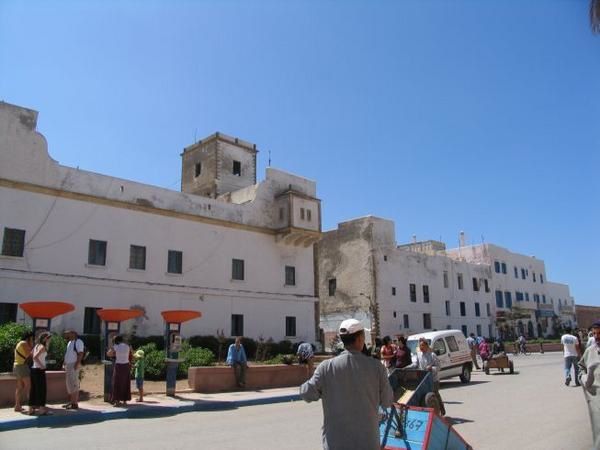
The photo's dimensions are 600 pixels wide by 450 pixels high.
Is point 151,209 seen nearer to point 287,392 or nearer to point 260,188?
point 260,188

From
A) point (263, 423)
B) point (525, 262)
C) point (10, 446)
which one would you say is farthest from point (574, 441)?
point (525, 262)

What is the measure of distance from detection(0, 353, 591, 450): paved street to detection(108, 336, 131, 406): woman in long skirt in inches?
59.3

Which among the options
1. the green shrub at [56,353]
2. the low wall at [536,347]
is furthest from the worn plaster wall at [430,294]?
the green shrub at [56,353]

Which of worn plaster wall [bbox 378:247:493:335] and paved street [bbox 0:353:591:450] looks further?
worn plaster wall [bbox 378:247:493:335]

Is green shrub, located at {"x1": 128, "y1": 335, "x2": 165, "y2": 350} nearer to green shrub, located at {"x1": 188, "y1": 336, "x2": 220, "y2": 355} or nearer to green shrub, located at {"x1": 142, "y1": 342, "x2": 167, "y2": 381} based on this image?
green shrub, located at {"x1": 188, "y1": 336, "x2": 220, "y2": 355}

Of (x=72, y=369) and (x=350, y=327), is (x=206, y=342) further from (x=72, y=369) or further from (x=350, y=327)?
(x=350, y=327)

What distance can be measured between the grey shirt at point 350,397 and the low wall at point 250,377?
40.3ft

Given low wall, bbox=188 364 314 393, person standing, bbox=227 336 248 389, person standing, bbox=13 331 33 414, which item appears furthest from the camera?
person standing, bbox=227 336 248 389

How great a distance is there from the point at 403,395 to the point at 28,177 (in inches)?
834

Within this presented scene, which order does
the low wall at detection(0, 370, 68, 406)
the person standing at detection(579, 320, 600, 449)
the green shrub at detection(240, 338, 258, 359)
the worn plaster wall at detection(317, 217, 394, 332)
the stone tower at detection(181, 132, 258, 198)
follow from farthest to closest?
the worn plaster wall at detection(317, 217, 394, 332), the stone tower at detection(181, 132, 258, 198), the green shrub at detection(240, 338, 258, 359), the low wall at detection(0, 370, 68, 406), the person standing at detection(579, 320, 600, 449)

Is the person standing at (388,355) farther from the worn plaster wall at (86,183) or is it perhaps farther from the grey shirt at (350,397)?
the worn plaster wall at (86,183)

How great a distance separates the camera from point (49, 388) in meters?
12.6

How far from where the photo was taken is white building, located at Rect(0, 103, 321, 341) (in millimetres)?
22828

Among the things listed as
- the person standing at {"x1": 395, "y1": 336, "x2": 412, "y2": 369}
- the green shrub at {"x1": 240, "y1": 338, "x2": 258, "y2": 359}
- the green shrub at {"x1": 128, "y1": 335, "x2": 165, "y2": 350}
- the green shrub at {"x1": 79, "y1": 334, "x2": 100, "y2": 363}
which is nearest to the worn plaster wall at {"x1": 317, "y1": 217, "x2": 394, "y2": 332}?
the green shrub at {"x1": 240, "y1": 338, "x2": 258, "y2": 359}
